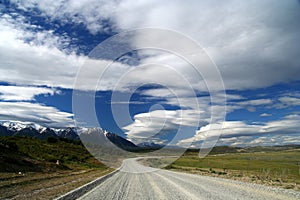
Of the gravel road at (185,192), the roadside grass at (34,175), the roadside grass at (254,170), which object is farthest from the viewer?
the roadside grass at (254,170)

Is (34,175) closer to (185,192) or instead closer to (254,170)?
(185,192)

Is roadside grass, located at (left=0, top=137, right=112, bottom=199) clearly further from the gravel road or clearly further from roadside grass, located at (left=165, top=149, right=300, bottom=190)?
roadside grass, located at (left=165, top=149, right=300, bottom=190)

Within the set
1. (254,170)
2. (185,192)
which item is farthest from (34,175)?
(254,170)

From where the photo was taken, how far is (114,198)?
14086mm

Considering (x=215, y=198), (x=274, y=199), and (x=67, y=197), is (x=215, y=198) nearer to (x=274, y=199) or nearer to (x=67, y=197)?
(x=274, y=199)

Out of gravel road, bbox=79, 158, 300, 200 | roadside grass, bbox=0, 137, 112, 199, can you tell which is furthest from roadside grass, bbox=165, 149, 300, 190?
roadside grass, bbox=0, 137, 112, 199

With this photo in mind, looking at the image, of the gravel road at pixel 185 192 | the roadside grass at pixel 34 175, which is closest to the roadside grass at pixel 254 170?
the gravel road at pixel 185 192

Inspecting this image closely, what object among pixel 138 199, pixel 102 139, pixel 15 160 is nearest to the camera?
pixel 138 199

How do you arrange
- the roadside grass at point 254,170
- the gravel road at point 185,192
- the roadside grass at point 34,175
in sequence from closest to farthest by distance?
the gravel road at point 185,192, the roadside grass at point 34,175, the roadside grass at point 254,170

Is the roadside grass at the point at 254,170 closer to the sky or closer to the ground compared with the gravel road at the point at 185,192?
closer to the sky

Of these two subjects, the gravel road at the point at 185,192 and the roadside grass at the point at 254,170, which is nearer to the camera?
the gravel road at the point at 185,192

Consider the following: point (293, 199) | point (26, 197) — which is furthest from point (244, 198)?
point (26, 197)

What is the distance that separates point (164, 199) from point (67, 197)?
466 cm

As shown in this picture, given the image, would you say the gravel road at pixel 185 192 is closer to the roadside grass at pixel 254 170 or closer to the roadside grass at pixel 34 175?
the roadside grass at pixel 34 175
